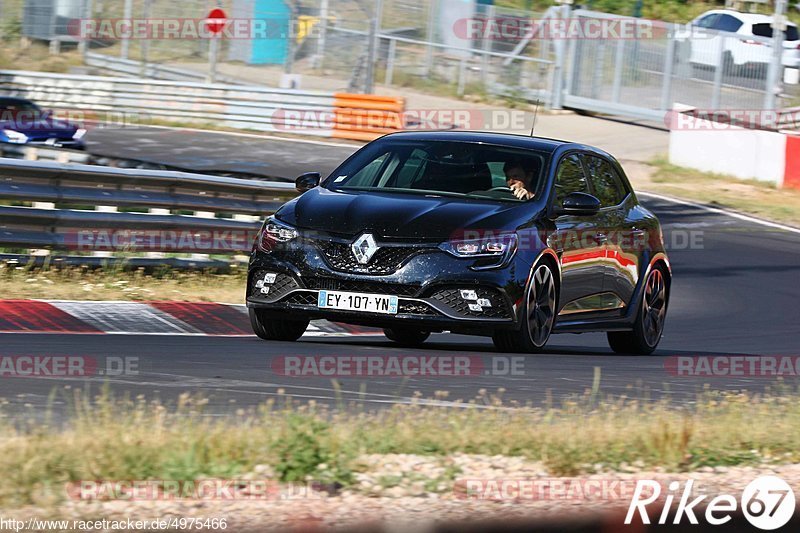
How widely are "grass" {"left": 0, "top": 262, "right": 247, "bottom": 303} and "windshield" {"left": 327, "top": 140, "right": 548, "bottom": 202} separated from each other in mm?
2940

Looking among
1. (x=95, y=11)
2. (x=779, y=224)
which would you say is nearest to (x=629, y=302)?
(x=779, y=224)

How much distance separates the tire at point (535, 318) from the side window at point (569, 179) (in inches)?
26.3

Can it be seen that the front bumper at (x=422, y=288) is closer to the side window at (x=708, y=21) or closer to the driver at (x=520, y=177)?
the driver at (x=520, y=177)

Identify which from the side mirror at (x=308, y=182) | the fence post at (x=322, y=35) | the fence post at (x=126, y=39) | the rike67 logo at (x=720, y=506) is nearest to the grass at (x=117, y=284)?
the side mirror at (x=308, y=182)

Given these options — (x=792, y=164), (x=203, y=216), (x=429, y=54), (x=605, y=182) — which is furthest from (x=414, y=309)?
(x=429, y=54)

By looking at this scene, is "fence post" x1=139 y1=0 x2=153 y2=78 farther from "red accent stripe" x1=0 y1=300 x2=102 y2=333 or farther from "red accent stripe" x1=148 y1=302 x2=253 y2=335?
"red accent stripe" x1=0 y1=300 x2=102 y2=333

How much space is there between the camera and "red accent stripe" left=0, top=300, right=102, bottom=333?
1006cm

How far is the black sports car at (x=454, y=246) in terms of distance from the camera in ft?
29.1

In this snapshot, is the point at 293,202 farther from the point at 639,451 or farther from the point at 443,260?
the point at 639,451

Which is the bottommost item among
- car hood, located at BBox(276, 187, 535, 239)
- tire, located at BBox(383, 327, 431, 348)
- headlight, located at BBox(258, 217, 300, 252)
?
tire, located at BBox(383, 327, 431, 348)

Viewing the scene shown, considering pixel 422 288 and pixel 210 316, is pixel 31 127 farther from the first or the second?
pixel 422 288

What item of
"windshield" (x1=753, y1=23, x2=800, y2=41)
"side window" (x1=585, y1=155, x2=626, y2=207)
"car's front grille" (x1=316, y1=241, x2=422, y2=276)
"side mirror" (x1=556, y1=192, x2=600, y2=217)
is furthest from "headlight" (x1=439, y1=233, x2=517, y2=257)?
"windshield" (x1=753, y1=23, x2=800, y2=41)

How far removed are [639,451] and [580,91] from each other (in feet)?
101

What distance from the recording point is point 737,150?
89.7 feet
